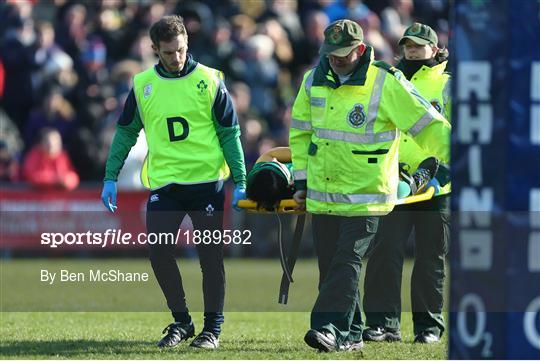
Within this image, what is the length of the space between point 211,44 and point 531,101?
608 inches

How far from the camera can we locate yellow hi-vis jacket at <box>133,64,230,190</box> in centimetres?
1011

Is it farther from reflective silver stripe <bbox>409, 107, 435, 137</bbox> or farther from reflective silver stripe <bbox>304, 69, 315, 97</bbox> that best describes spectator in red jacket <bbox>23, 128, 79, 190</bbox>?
reflective silver stripe <bbox>409, 107, 435, 137</bbox>

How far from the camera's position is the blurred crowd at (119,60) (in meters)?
20.1

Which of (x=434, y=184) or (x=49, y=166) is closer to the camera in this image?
(x=434, y=184)

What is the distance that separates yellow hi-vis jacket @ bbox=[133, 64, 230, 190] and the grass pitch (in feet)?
4.32

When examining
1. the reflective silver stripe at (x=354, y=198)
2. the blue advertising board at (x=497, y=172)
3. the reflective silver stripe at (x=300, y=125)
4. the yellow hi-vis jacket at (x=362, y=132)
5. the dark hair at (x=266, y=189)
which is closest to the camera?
the blue advertising board at (x=497, y=172)

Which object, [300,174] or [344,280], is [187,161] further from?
[344,280]

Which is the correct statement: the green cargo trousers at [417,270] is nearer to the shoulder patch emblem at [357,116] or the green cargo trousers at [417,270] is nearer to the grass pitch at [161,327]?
the grass pitch at [161,327]

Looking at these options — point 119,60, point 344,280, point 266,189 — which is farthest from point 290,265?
point 119,60

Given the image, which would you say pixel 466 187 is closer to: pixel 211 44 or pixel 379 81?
pixel 379 81

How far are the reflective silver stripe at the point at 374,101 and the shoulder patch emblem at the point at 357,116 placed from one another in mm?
44

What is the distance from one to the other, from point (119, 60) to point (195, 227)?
1198cm

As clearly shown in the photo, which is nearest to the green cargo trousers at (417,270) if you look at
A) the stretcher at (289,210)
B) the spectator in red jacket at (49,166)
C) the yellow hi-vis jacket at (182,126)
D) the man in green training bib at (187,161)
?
the stretcher at (289,210)

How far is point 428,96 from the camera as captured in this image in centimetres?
1073
